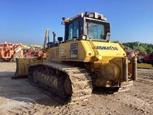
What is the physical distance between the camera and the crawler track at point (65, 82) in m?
4.99

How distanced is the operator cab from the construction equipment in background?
49.1ft

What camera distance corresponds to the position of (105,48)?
5.87 m

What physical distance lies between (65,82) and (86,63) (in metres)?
0.91

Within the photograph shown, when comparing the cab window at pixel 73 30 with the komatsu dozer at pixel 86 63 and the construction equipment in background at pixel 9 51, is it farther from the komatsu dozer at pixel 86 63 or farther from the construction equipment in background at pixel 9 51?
the construction equipment in background at pixel 9 51

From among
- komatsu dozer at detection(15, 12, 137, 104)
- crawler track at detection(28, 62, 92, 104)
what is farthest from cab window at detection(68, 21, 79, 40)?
crawler track at detection(28, 62, 92, 104)

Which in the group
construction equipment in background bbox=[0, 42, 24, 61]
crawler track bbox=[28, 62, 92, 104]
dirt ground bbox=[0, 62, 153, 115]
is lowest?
dirt ground bbox=[0, 62, 153, 115]

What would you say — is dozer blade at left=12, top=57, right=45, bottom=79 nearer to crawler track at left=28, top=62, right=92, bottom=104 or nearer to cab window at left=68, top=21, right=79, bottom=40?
crawler track at left=28, top=62, right=92, bottom=104

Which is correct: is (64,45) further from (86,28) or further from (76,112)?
(76,112)

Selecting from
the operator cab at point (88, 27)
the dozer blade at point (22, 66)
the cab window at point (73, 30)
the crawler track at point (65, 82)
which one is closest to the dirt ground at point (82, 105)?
the crawler track at point (65, 82)

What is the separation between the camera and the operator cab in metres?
6.10

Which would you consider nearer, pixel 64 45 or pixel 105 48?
pixel 105 48

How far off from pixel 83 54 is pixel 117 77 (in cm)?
119

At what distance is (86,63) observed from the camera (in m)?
5.96

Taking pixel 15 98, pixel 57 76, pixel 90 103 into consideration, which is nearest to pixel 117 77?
pixel 90 103
